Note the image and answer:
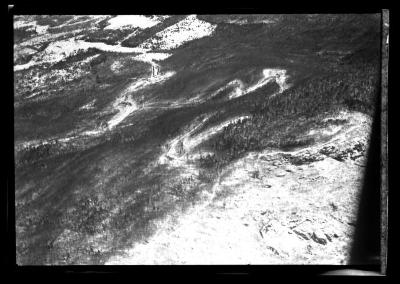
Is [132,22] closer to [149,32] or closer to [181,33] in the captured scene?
[149,32]

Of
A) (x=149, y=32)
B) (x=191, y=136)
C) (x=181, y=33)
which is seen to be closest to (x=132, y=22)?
(x=149, y=32)

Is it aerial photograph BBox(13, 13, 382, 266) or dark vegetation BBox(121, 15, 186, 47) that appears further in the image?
dark vegetation BBox(121, 15, 186, 47)

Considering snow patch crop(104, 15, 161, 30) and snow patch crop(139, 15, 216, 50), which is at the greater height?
snow patch crop(104, 15, 161, 30)

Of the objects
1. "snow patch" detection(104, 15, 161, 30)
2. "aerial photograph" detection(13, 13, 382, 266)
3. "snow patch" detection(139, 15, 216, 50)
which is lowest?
"aerial photograph" detection(13, 13, 382, 266)

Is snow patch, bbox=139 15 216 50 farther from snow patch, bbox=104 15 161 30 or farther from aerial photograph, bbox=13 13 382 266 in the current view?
snow patch, bbox=104 15 161 30

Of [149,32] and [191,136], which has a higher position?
[149,32]

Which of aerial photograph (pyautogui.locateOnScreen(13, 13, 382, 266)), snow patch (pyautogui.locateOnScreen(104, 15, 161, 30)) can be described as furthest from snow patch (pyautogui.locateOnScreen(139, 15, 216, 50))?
snow patch (pyautogui.locateOnScreen(104, 15, 161, 30))

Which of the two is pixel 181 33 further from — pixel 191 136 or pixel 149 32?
pixel 191 136

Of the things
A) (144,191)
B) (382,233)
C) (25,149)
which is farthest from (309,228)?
(25,149)
